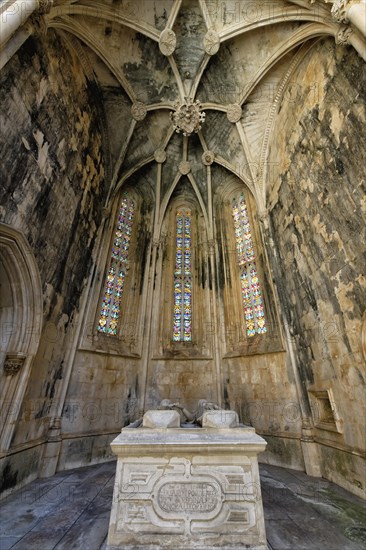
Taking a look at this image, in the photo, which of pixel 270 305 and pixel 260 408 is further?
pixel 270 305

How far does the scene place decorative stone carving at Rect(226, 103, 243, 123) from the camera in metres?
9.49

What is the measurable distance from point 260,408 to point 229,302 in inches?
142

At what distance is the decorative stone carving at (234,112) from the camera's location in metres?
9.49

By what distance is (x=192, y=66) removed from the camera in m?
9.24

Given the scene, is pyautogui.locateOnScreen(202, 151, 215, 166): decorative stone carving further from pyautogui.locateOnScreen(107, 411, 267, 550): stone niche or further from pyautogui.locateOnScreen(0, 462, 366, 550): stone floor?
pyautogui.locateOnScreen(0, 462, 366, 550): stone floor

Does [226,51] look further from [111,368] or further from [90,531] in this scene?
[90,531]

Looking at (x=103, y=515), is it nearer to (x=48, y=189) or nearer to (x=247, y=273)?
(x=48, y=189)

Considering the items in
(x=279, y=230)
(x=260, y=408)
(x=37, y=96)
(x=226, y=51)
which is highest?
(x=226, y=51)

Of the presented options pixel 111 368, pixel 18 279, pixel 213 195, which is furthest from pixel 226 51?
pixel 111 368

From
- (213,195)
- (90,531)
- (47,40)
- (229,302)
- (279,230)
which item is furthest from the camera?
(213,195)

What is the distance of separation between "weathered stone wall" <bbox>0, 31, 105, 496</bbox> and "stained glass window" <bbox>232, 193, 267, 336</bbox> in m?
5.57

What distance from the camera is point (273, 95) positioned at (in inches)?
348

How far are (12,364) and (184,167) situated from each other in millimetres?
9582

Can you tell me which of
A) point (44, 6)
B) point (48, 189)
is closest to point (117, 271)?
point (48, 189)
